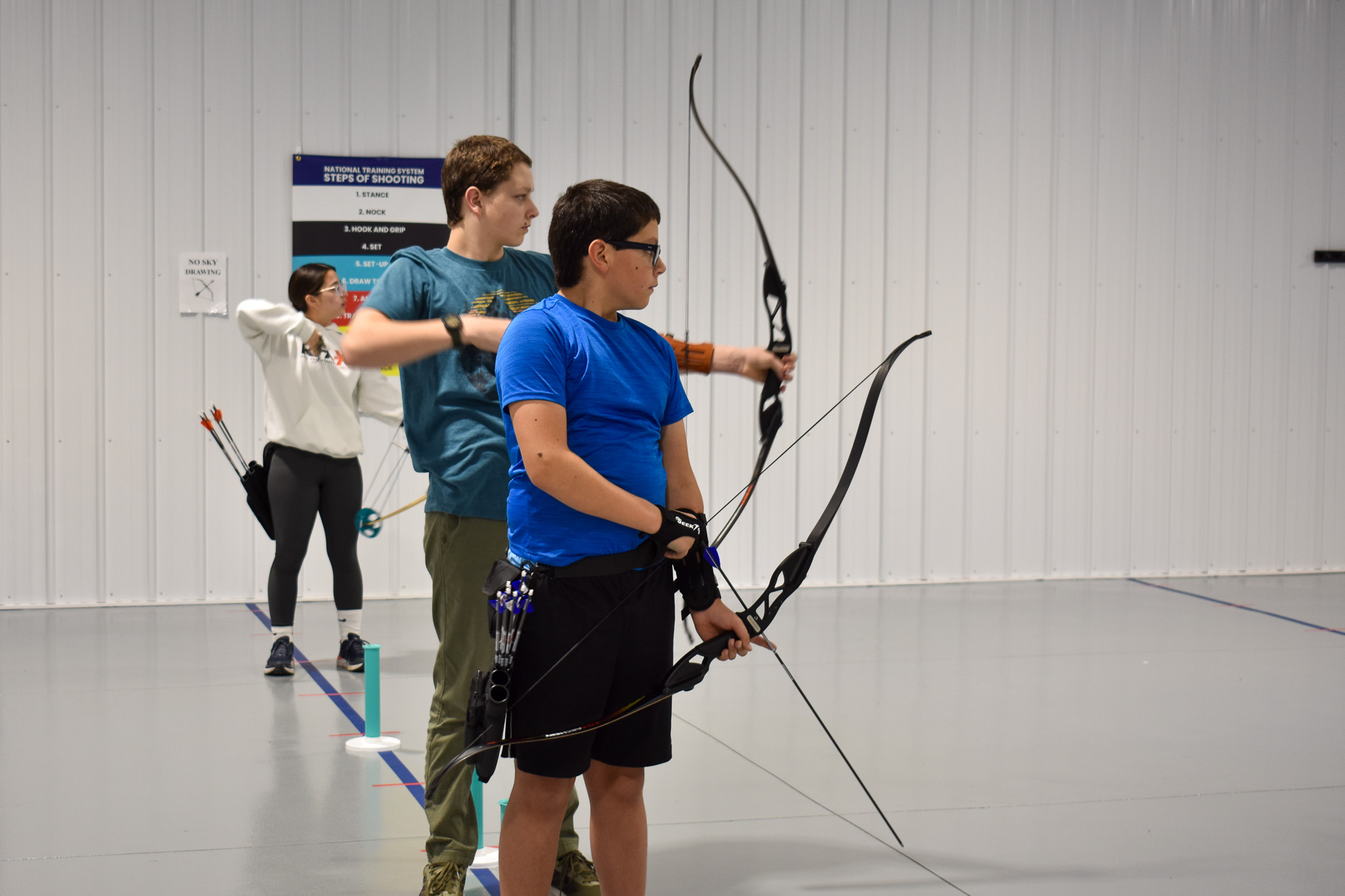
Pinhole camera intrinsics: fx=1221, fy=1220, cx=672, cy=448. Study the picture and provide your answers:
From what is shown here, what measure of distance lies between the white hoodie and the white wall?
1.56 metres

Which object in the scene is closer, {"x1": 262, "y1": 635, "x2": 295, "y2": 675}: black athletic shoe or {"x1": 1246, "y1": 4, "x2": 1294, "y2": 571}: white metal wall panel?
{"x1": 262, "y1": 635, "x2": 295, "y2": 675}: black athletic shoe

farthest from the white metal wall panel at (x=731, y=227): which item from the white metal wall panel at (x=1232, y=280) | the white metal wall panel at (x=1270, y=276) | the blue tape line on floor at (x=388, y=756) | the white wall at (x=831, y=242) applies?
the white metal wall panel at (x=1270, y=276)

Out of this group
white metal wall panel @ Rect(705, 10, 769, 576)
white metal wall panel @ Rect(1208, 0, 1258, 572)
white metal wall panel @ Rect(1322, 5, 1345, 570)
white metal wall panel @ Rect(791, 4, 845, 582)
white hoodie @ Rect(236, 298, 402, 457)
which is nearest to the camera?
→ white hoodie @ Rect(236, 298, 402, 457)

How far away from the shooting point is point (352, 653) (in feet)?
14.6

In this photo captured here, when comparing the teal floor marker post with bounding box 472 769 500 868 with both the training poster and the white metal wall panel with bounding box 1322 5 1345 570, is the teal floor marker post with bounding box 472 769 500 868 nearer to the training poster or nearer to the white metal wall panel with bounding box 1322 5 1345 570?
the training poster

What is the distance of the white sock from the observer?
4496mm

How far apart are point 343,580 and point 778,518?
270cm

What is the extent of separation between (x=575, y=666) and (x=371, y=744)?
6.18 ft

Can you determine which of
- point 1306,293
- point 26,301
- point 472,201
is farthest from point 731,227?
point 472,201

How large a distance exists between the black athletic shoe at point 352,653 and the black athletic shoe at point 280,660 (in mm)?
189

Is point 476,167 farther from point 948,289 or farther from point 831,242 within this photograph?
point 948,289

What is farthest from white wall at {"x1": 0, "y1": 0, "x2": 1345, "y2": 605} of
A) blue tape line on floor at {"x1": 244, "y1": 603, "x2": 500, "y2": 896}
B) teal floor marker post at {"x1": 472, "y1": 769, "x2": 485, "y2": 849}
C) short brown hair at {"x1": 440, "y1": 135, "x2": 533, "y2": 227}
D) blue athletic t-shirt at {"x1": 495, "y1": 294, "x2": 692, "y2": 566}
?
blue athletic t-shirt at {"x1": 495, "y1": 294, "x2": 692, "y2": 566}

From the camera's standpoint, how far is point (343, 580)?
4465 mm

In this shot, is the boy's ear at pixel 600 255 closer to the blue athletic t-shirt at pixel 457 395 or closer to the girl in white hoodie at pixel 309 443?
the blue athletic t-shirt at pixel 457 395
